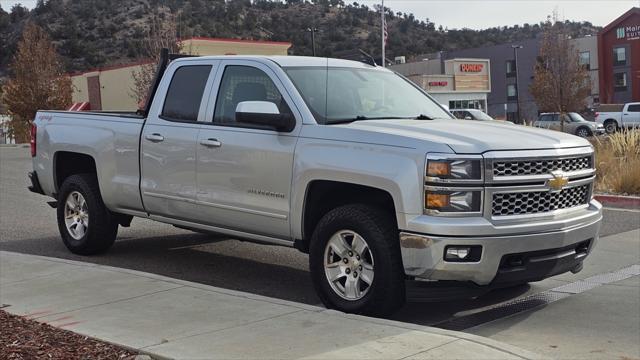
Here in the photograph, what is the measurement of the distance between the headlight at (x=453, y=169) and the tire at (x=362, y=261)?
1.95 feet

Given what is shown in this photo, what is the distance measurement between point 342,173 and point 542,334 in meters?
1.96

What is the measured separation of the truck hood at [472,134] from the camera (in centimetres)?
516

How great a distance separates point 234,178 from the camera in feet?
20.9

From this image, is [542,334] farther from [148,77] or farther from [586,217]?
[148,77]

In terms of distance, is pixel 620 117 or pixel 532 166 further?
pixel 620 117

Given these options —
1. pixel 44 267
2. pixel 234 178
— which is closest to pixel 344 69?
pixel 234 178

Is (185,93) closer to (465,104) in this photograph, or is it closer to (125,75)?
(125,75)

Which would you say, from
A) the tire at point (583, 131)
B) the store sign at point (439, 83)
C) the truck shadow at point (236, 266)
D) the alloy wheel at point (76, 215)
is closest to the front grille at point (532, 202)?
the truck shadow at point (236, 266)

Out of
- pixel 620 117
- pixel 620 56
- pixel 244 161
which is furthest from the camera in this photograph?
pixel 620 56

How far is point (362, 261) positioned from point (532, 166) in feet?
4.85

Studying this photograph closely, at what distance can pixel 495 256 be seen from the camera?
5062mm

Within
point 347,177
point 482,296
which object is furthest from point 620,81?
point 347,177

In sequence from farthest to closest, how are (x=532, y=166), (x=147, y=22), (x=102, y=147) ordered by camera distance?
(x=147, y=22)
(x=102, y=147)
(x=532, y=166)

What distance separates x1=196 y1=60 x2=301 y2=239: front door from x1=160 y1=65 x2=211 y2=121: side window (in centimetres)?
25
